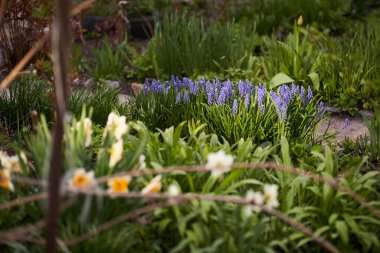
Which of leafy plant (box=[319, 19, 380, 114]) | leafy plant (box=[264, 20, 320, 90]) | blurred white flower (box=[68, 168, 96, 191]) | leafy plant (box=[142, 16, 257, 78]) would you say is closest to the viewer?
blurred white flower (box=[68, 168, 96, 191])

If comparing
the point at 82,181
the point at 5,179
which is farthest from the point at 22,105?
the point at 82,181

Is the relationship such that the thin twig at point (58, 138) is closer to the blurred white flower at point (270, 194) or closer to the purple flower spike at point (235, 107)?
Result: the blurred white flower at point (270, 194)

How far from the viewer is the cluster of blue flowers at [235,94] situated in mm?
3455

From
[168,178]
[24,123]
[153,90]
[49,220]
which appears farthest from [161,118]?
[49,220]

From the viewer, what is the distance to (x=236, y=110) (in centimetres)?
344

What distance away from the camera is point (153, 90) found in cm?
386

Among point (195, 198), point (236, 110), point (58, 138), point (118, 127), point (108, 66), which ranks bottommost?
point (108, 66)

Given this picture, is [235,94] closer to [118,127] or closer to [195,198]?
[118,127]

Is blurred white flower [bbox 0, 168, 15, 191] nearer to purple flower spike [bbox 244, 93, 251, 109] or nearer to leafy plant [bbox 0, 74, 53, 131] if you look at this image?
leafy plant [bbox 0, 74, 53, 131]

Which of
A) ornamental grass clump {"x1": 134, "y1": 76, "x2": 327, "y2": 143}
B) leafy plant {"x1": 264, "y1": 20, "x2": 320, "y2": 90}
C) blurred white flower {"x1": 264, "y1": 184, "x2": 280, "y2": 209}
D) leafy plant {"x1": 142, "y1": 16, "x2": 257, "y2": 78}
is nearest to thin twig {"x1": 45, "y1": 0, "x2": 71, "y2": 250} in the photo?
blurred white flower {"x1": 264, "y1": 184, "x2": 280, "y2": 209}

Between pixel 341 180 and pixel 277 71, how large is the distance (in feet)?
7.43

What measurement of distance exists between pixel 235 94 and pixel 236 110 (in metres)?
0.28

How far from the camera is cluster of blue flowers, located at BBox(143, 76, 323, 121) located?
3.46m

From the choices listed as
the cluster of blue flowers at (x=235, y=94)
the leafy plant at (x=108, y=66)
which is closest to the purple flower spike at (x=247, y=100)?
the cluster of blue flowers at (x=235, y=94)
